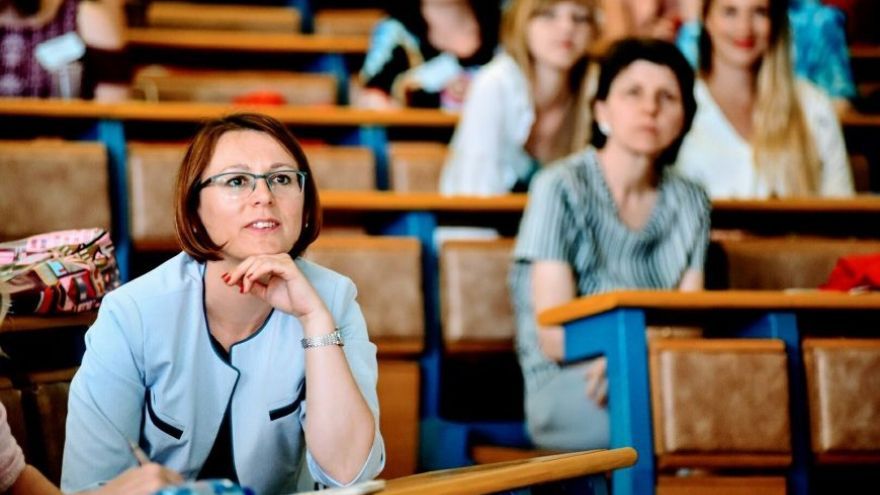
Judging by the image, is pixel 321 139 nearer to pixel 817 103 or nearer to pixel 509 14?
pixel 509 14

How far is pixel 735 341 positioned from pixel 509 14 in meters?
0.62

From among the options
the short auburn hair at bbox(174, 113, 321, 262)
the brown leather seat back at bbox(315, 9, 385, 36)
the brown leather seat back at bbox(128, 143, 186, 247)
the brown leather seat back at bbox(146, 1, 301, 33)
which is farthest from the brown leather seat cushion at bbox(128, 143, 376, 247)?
the brown leather seat back at bbox(315, 9, 385, 36)

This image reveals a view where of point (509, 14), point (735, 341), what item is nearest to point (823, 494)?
point (735, 341)

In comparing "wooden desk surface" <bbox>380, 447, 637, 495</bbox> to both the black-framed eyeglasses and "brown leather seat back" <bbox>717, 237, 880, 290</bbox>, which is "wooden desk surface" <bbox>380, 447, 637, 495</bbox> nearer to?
the black-framed eyeglasses

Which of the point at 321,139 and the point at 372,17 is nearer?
the point at 321,139

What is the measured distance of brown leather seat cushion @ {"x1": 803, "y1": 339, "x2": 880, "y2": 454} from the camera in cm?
88

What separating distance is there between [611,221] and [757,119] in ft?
1.41

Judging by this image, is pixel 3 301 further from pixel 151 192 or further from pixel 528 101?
pixel 528 101

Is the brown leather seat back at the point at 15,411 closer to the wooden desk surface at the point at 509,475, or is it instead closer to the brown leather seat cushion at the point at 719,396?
the wooden desk surface at the point at 509,475

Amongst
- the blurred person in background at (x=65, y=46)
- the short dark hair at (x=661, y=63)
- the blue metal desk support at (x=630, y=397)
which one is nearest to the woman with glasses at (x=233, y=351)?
the blue metal desk support at (x=630, y=397)

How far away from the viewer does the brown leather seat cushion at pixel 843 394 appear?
0.88m

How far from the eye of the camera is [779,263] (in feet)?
3.63

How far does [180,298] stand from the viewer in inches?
24.3

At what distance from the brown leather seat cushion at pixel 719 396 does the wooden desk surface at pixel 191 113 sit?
1.40ft
